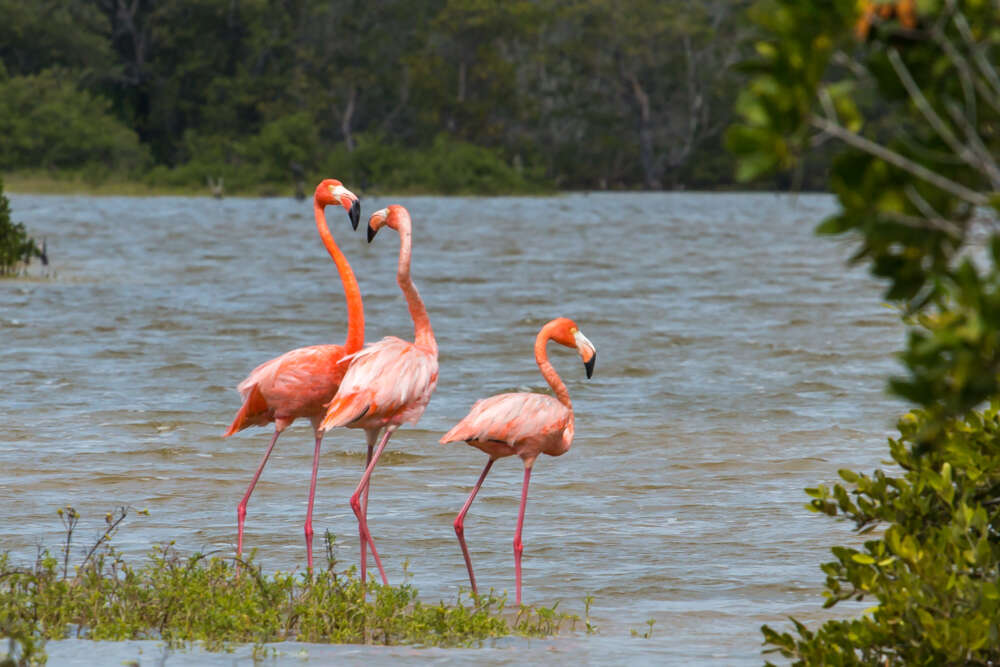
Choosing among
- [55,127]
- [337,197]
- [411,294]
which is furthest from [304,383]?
[55,127]

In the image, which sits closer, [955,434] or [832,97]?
[832,97]

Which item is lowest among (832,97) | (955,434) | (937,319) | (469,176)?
(469,176)

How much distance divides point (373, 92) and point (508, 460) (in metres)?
79.4

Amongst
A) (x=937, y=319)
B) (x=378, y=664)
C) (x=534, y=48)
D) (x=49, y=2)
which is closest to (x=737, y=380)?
(x=378, y=664)

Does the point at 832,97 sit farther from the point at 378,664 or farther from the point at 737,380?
the point at 737,380

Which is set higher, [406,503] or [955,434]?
[955,434]

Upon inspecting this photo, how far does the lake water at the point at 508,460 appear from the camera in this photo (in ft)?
25.2

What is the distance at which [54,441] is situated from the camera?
452 inches

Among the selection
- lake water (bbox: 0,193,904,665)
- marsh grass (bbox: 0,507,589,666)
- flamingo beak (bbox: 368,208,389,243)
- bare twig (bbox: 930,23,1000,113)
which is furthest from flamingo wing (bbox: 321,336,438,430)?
bare twig (bbox: 930,23,1000,113)

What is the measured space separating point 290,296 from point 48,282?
401 centimetres

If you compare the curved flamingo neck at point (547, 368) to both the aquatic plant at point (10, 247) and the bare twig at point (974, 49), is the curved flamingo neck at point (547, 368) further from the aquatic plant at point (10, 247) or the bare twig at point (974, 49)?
the aquatic plant at point (10, 247)

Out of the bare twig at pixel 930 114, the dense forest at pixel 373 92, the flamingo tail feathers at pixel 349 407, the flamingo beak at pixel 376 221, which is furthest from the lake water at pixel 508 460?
the dense forest at pixel 373 92

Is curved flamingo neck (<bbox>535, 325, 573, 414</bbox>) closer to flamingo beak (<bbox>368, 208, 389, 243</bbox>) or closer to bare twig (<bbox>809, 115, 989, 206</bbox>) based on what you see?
flamingo beak (<bbox>368, 208, 389, 243</bbox>)

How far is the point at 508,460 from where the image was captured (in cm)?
1165
